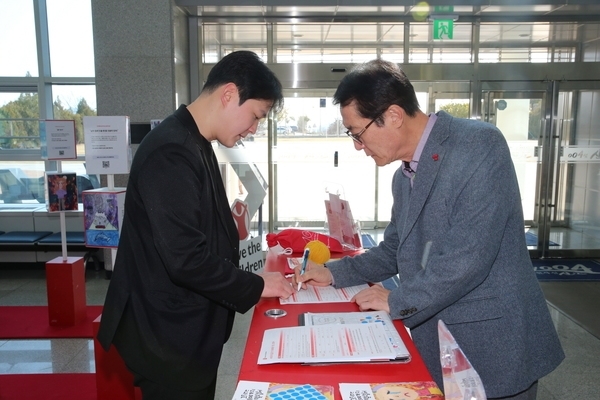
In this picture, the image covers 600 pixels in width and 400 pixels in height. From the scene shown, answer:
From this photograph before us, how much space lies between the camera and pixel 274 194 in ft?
21.3

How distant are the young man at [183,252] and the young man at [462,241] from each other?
1.16ft

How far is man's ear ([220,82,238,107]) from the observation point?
142 centimetres

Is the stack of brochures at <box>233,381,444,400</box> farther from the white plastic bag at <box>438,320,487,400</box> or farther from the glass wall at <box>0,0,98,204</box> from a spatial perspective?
the glass wall at <box>0,0,98,204</box>

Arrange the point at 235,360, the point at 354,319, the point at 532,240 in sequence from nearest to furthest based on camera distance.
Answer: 1. the point at 354,319
2. the point at 235,360
3. the point at 532,240

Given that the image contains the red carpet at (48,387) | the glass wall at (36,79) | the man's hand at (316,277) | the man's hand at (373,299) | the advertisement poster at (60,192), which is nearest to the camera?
the man's hand at (373,299)

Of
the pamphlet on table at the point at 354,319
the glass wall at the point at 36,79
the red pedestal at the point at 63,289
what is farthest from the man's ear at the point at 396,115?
the glass wall at the point at 36,79

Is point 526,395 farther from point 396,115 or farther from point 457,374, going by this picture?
point 396,115

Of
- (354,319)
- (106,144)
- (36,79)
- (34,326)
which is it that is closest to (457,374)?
(354,319)

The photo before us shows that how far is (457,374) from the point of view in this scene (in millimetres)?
825

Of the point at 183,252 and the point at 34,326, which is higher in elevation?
the point at 183,252

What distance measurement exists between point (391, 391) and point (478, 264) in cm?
41

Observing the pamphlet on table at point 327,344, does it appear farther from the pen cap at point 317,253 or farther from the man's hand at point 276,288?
the pen cap at point 317,253

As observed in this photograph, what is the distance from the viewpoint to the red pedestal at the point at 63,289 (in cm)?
389

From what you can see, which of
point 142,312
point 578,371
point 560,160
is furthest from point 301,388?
point 560,160
